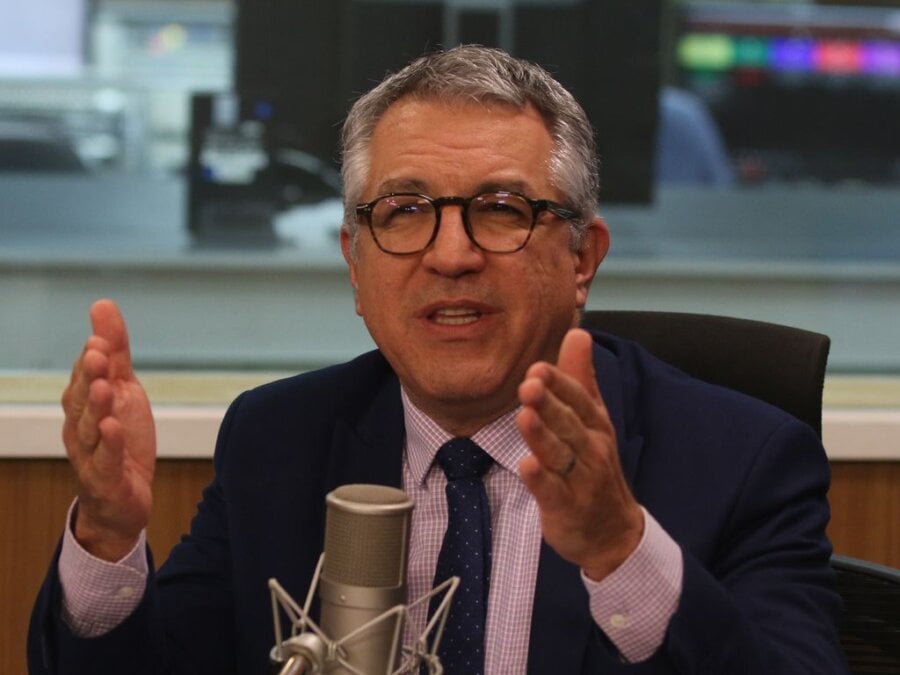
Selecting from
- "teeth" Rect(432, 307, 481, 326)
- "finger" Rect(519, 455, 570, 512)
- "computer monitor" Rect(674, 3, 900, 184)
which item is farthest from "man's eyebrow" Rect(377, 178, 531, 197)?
"computer monitor" Rect(674, 3, 900, 184)

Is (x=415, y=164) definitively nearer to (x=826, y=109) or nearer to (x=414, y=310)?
(x=414, y=310)

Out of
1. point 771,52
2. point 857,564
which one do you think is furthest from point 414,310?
point 771,52

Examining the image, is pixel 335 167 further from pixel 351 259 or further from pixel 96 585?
pixel 96 585

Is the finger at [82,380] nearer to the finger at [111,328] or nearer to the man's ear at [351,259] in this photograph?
the finger at [111,328]

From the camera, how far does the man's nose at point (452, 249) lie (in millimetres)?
1466

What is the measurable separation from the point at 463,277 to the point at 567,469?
1.43ft

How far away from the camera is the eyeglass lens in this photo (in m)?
1.50

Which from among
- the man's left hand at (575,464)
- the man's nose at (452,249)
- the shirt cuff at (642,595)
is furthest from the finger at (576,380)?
the man's nose at (452,249)

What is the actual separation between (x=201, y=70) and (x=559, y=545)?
6.82 ft

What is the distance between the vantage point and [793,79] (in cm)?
310

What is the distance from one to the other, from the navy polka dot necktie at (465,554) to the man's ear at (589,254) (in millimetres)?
239

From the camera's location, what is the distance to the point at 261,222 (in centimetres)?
308

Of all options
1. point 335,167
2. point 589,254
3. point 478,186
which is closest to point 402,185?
point 478,186

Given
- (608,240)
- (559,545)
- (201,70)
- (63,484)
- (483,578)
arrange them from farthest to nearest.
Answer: (201,70)
(63,484)
(608,240)
(483,578)
(559,545)
